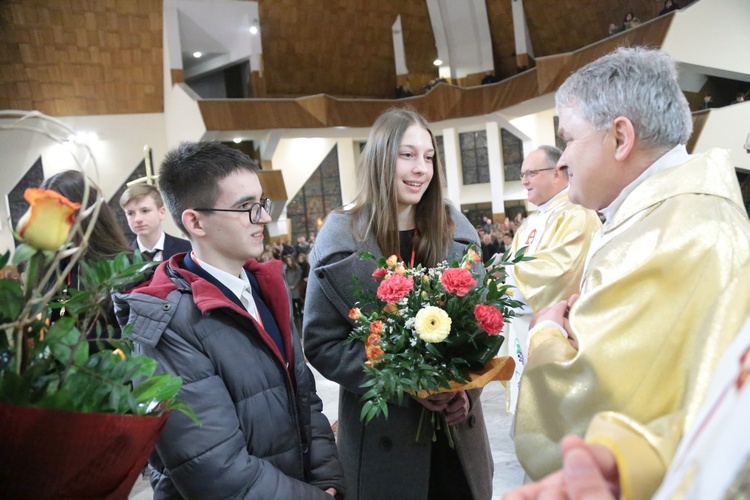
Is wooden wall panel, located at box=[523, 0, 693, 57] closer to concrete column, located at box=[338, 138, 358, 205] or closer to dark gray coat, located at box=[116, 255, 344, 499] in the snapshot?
concrete column, located at box=[338, 138, 358, 205]

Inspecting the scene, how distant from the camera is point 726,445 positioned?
544 mm

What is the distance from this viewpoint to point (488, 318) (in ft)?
5.65

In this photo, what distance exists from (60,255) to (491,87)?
57.5 feet

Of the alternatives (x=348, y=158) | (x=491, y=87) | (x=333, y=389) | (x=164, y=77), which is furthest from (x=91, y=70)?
(x=333, y=389)

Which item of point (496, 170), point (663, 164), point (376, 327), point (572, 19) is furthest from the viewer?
point (496, 170)

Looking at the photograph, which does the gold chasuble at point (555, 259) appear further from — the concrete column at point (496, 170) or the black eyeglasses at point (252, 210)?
the concrete column at point (496, 170)

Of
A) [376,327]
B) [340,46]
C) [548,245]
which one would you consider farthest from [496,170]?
[376,327]

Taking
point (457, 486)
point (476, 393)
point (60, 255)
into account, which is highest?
point (60, 255)

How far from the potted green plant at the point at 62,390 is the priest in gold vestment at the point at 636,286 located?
0.73 meters

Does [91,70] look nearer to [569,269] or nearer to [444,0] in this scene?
[444,0]

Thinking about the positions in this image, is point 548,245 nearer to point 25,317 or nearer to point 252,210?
point 252,210

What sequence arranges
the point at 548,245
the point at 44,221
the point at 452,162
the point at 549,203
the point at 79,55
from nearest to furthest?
the point at 44,221, the point at 548,245, the point at 549,203, the point at 79,55, the point at 452,162

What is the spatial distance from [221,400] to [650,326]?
102cm

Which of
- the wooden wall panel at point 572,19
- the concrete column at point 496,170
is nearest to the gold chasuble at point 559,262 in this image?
the wooden wall panel at point 572,19
